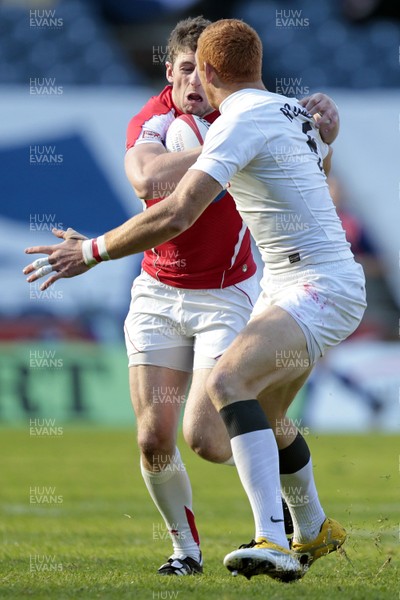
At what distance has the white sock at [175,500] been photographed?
5.76 meters

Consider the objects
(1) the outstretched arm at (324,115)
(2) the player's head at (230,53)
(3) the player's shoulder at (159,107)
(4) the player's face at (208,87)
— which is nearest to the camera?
(2) the player's head at (230,53)

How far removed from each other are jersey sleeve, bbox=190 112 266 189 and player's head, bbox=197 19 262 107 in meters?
0.28

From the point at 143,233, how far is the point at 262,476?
116 cm

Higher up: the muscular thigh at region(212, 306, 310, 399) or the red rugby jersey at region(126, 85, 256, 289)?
the red rugby jersey at region(126, 85, 256, 289)

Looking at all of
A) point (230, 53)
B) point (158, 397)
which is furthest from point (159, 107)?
point (158, 397)

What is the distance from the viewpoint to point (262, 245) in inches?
195

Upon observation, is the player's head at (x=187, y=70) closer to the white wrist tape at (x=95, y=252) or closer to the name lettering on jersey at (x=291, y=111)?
the name lettering on jersey at (x=291, y=111)

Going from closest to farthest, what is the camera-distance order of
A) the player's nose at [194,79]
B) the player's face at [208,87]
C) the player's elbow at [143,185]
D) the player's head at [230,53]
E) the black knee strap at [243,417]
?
1. the black knee strap at [243,417]
2. the player's head at [230,53]
3. the player's face at [208,87]
4. the player's elbow at [143,185]
5. the player's nose at [194,79]

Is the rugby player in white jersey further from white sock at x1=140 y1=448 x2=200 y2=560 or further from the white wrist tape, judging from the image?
white sock at x1=140 y1=448 x2=200 y2=560

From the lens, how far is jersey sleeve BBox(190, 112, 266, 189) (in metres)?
4.50

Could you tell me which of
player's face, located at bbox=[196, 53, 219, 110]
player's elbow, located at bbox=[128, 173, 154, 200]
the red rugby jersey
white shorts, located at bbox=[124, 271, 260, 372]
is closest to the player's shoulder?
the red rugby jersey

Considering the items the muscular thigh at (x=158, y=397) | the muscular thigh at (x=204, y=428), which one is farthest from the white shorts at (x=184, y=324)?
the muscular thigh at (x=204, y=428)

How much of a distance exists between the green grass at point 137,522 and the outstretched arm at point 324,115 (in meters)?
2.08

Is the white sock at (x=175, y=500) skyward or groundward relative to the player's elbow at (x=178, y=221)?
groundward
